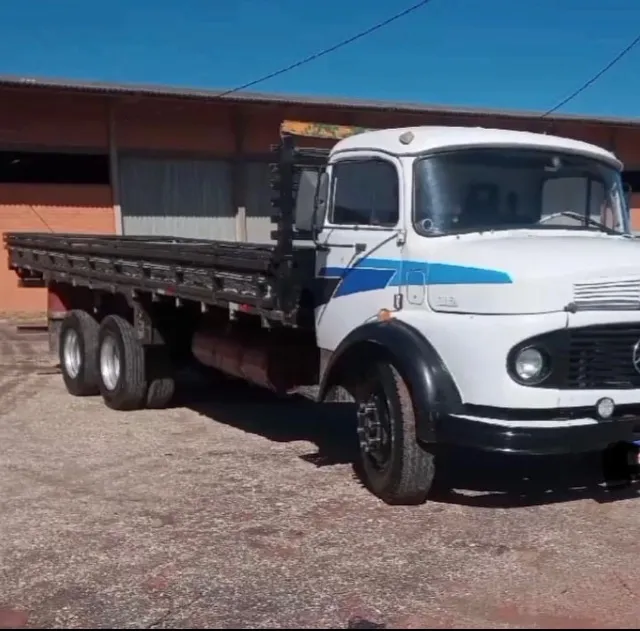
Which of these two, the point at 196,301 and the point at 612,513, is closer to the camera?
the point at 612,513

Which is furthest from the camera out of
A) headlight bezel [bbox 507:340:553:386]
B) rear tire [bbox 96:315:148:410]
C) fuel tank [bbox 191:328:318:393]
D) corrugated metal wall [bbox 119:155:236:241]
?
corrugated metal wall [bbox 119:155:236:241]

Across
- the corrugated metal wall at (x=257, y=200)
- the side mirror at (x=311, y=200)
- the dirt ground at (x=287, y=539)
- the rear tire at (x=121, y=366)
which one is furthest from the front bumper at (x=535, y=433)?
the corrugated metal wall at (x=257, y=200)

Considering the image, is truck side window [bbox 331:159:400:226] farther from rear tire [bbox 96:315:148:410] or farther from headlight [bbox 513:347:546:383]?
rear tire [bbox 96:315:148:410]

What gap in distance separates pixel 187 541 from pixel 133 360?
395cm

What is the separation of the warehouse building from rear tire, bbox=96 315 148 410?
8.45 metres

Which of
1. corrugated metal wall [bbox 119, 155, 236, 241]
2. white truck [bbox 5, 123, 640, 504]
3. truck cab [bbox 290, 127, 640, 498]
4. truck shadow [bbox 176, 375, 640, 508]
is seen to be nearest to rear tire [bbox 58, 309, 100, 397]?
truck shadow [bbox 176, 375, 640, 508]

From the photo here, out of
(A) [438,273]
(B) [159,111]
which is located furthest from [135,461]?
(B) [159,111]

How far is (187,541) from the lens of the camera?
571 cm

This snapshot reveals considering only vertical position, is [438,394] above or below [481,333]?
below

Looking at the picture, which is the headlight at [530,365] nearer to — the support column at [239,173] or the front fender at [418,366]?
the front fender at [418,366]

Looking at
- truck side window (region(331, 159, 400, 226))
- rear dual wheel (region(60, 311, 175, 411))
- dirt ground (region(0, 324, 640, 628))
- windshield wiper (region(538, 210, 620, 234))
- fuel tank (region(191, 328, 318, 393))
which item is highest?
truck side window (region(331, 159, 400, 226))

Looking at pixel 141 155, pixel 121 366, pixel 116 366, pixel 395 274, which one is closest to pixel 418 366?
pixel 395 274

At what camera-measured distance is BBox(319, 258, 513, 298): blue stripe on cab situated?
564 cm

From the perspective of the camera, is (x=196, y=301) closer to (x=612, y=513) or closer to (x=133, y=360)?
(x=133, y=360)
